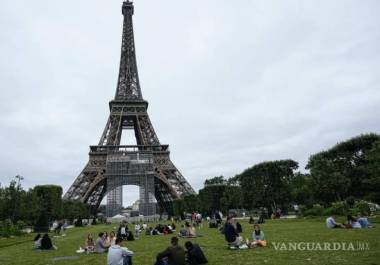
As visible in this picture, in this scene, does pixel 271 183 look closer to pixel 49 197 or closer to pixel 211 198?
pixel 211 198

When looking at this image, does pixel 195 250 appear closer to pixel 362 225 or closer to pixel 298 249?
pixel 298 249

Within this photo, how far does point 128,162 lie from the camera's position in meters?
72.0

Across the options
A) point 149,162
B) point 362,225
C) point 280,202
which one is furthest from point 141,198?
point 362,225

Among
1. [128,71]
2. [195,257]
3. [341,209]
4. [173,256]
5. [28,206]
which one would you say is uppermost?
[128,71]

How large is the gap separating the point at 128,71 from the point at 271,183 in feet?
138

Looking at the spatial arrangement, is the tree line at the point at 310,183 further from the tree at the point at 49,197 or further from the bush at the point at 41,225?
the bush at the point at 41,225

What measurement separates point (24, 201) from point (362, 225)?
123ft

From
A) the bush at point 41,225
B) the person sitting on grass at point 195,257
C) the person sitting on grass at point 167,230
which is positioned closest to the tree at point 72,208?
the bush at point 41,225

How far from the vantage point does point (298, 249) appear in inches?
509

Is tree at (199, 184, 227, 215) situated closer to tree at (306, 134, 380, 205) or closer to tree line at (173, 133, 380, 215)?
tree line at (173, 133, 380, 215)

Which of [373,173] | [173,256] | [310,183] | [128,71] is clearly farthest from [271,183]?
[173,256]

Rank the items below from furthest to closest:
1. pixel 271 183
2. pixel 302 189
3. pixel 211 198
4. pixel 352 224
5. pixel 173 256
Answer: pixel 211 198 < pixel 302 189 < pixel 271 183 < pixel 352 224 < pixel 173 256

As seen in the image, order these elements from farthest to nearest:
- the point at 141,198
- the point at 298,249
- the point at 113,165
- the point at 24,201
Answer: the point at 141,198, the point at 113,165, the point at 24,201, the point at 298,249

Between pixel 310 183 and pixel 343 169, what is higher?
pixel 343 169
